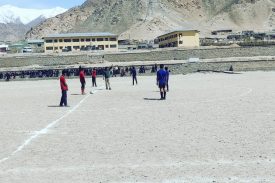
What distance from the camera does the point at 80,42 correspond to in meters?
104

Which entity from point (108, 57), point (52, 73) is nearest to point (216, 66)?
point (52, 73)

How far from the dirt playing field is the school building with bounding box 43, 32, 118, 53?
266ft

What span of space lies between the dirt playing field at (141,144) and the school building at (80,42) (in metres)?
81.0

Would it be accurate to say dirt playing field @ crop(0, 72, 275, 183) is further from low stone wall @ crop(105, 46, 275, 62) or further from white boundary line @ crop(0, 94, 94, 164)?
low stone wall @ crop(105, 46, 275, 62)

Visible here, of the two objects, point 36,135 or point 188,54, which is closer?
point 36,135

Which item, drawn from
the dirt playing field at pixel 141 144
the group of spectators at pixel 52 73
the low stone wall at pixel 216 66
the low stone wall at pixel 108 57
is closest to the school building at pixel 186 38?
the low stone wall at pixel 108 57

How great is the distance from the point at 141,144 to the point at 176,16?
15680 cm

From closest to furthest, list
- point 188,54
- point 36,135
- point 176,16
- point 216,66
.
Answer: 1. point 36,135
2. point 216,66
3. point 188,54
4. point 176,16

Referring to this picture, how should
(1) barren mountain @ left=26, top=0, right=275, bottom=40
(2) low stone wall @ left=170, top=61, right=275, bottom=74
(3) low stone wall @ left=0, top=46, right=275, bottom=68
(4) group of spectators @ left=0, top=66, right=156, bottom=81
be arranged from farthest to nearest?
(1) barren mountain @ left=26, top=0, right=275, bottom=40 → (3) low stone wall @ left=0, top=46, right=275, bottom=68 → (2) low stone wall @ left=170, top=61, right=275, bottom=74 → (4) group of spectators @ left=0, top=66, right=156, bottom=81

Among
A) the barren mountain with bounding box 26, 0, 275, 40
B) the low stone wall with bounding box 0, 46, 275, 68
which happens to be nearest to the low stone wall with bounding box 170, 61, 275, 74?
the low stone wall with bounding box 0, 46, 275, 68

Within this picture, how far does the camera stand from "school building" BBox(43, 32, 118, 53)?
10231 cm

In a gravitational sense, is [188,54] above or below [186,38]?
below

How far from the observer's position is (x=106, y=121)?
17797 mm

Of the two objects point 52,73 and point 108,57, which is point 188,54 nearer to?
point 108,57
